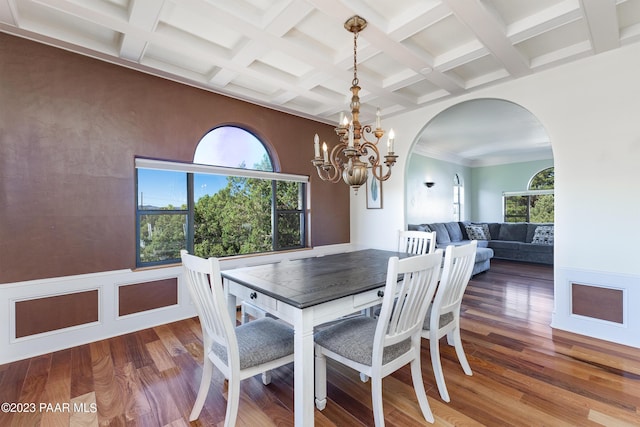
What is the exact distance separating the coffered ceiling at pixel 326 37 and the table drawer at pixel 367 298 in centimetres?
198

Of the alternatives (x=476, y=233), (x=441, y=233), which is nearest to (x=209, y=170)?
(x=441, y=233)

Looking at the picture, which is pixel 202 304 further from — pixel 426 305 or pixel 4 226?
pixel 4 226

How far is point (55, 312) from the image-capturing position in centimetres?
245

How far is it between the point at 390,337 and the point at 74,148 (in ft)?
10.0

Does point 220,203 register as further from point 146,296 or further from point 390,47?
point 390,47

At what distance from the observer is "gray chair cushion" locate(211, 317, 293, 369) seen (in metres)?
1.55

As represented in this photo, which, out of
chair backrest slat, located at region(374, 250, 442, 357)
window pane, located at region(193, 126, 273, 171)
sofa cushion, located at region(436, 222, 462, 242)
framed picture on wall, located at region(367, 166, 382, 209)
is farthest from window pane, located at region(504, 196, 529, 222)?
chair backrest slat, located at region(374, 250, 442, 357)

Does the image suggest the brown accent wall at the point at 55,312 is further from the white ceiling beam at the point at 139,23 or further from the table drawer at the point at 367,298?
the table drawer at the point at 367,298

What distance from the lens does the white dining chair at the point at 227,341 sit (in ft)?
4.66

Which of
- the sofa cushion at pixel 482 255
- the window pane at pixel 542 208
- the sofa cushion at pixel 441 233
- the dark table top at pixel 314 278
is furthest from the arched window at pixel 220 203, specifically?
the window pane at pixel 542 208

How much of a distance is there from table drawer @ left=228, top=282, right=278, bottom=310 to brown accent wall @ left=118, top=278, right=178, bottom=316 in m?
1.46

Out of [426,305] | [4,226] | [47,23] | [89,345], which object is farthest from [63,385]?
[47,23]

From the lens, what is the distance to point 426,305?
5.39 ft

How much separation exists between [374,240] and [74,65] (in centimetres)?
415
